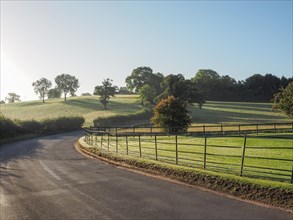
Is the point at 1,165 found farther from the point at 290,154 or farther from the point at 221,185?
the point at 290,154

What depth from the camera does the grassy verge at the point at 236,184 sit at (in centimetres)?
1069

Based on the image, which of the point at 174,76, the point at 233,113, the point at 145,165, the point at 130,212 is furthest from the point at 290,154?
the point at 233,113

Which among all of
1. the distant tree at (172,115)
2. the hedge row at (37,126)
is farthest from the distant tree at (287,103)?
the hedge row at (37,126)

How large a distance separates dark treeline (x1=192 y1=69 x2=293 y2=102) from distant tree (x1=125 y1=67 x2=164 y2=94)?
15500 millimetres

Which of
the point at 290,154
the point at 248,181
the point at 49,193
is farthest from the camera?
the point at 290,154

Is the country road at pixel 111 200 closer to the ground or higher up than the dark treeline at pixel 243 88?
closer to the ground

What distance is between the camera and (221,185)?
12.7m

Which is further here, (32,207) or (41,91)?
(41,91)

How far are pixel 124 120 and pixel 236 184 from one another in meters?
68.9

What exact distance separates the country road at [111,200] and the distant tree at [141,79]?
127812mm

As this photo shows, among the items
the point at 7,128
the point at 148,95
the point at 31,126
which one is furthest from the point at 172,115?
the point at 148,95

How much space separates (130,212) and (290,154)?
38.9ft

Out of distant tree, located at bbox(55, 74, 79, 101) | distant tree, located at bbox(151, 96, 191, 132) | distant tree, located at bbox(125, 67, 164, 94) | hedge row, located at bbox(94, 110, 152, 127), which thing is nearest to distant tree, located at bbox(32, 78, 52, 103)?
distant tree, located at bbox(55, 74, 79, 101)

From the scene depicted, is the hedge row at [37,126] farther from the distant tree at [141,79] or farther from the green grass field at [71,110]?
the distant tree at [141,79]
